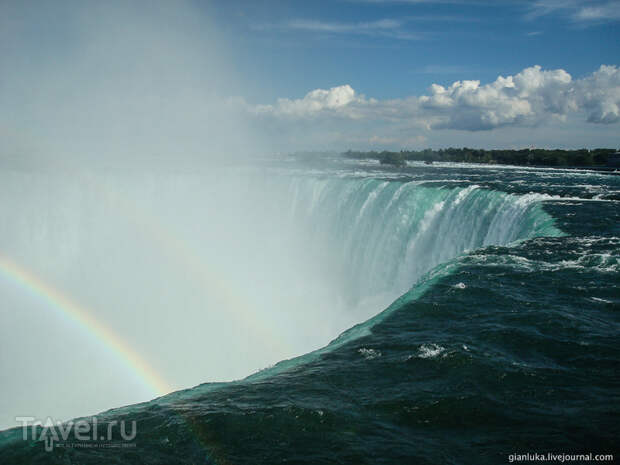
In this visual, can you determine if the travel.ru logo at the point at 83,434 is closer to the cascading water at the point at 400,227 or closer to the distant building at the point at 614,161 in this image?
the cascading water at the point at 400,227

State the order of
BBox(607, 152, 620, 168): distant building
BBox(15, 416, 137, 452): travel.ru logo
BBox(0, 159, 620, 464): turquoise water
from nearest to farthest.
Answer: BBox(0, 159, 620, 464): turquoise water < BBox(15, 416, 137, 452): travel.ru logo < BBox(607, 152, 620, 168): distant building

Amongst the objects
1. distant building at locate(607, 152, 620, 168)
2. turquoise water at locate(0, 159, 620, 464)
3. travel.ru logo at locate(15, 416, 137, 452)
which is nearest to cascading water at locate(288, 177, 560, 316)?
turquoise water at locate(0, 159, 620, 464)

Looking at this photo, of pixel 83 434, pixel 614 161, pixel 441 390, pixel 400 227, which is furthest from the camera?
pixel 614 161

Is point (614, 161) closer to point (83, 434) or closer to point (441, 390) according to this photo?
point (441, 390)

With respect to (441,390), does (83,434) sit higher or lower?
lower

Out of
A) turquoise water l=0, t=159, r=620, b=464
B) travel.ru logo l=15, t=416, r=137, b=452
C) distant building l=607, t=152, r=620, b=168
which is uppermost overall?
distant building l=607, t=152, r=620, b=168

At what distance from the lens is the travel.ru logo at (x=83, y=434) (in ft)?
12.5

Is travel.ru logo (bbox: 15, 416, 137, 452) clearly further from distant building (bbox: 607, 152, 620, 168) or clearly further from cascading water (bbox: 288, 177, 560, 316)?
distant building (bbox: 607, 152, 620, 168)

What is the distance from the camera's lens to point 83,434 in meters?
3.96

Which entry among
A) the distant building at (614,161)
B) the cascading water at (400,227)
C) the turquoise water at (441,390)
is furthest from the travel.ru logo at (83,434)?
the distant building at (614,161)

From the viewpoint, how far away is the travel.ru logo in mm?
3795

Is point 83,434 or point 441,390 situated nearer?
point 83,434

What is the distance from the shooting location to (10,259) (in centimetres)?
2905

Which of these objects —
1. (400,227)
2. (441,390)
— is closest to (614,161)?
(400,227)
